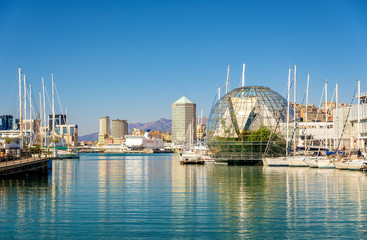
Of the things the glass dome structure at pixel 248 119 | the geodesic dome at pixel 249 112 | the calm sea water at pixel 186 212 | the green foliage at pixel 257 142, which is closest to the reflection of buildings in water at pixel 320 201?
the calm sea water at pixel 186 212

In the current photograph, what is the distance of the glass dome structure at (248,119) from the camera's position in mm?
98875

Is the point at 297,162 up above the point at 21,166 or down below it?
below

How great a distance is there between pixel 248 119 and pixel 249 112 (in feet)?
5.68

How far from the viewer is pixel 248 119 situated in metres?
101

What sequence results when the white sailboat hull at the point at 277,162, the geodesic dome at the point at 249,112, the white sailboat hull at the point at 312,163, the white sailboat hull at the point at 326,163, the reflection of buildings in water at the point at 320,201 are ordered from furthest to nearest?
1. the geodesic dome at the point at 249,112
2. the white sailboat hull at the point at 277,162
3. the white sailboat hull at the point at 312,163
4. the white sailboat hull at the point at 326,163
5. the reflection of buildings in water at the point at 320,201

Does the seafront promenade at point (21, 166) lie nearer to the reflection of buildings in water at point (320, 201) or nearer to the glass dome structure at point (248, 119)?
the reflection of buildings in water at point (320, 201)

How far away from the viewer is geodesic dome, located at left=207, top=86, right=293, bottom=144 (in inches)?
3952

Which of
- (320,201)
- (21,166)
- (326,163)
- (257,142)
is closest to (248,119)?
(257,142)

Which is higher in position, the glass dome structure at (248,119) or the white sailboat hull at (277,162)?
the glass dome structure at (248,119)

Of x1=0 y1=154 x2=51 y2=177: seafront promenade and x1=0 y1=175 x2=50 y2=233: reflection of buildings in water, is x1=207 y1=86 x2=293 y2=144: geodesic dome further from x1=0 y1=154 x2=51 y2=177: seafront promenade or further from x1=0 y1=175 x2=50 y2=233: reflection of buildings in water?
x1=0 y1=175 x2=50 y2=233: reflection of buildings in water

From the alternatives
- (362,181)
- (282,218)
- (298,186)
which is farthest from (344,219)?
(362,181)

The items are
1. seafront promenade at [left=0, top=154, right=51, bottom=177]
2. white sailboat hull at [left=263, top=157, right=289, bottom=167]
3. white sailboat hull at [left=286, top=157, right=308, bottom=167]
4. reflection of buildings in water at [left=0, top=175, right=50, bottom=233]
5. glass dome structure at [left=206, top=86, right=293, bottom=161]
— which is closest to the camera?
reflection of buildings in water at [left=0, top=175, right=50, bottom=233]

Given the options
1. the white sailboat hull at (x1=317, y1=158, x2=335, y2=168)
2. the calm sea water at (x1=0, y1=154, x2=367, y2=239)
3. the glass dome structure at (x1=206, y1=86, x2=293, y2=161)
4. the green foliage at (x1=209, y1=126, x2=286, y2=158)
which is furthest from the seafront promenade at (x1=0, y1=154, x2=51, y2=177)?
the glass dome structure at (x1=206, y1=86, x2=293, y2=161)

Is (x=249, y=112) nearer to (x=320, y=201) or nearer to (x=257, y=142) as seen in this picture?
(x=257, y=142)
